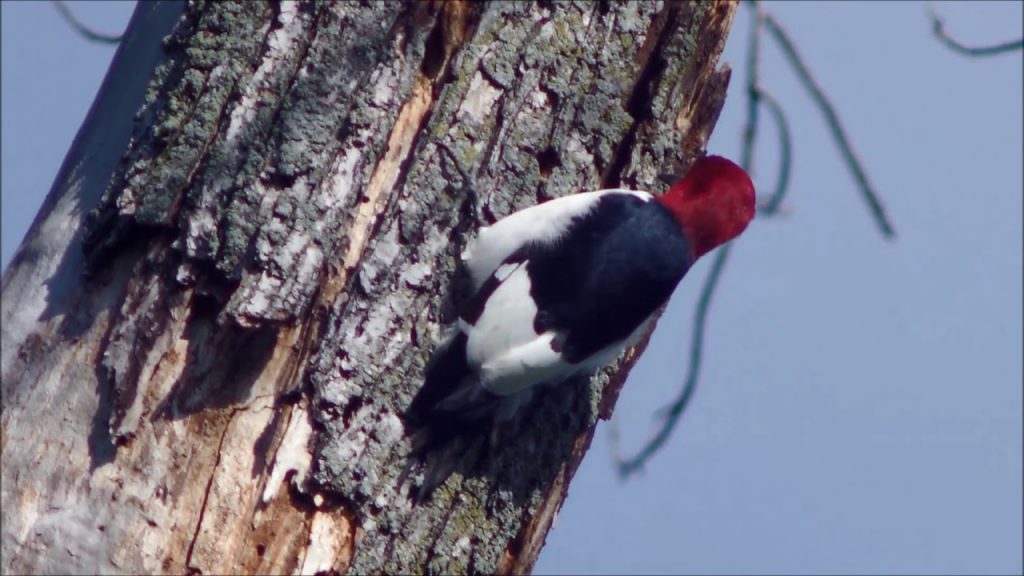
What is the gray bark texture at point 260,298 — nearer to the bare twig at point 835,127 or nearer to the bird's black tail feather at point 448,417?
the bird's black tail feather at point 448,417

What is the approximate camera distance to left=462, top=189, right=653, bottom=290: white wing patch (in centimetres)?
241

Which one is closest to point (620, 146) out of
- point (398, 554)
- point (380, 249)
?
point (380, 249)

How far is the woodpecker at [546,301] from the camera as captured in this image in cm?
228

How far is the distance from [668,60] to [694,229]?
0.63m

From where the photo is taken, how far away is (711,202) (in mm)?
2965

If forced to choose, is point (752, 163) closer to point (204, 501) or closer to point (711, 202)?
point (711, 202)

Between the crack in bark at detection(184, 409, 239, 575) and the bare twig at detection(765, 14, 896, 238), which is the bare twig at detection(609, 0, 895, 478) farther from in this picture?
the crack in bark at detection(184, 409, 239, 575)

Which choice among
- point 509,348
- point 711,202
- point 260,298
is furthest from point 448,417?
point 711,202

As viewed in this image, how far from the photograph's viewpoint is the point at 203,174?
82.5 inches

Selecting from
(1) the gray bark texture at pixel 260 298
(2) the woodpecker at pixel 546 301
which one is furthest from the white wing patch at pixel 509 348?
(1) the gray bark texture at pixel 260 298

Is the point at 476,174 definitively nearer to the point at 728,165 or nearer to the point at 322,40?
the point at 322,40

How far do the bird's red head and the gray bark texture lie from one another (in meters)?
0.72

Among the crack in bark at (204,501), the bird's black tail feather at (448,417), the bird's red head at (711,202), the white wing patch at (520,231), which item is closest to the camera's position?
the crack in bark at (204,501)

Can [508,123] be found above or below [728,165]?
above
